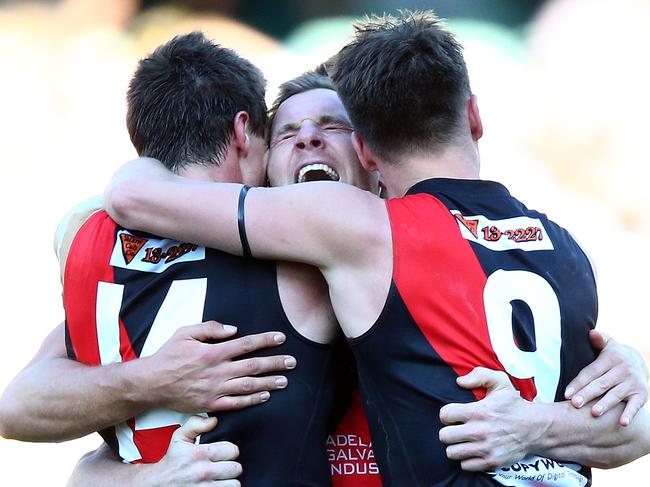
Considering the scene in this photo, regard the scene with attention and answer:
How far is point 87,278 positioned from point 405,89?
1.20m

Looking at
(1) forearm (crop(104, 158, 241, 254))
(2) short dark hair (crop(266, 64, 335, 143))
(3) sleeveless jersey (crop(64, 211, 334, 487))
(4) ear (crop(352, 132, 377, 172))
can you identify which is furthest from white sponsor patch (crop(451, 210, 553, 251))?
(2) short dark hair (crop(266, 64, 335, 143))

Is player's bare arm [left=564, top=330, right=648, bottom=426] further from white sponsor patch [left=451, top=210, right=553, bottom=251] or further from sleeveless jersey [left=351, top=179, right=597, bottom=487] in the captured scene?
white sponsor patch [left=451, top=210, right=553, bottom=251]

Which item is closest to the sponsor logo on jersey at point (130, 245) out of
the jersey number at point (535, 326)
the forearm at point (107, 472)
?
the forearm at point (107, 472)

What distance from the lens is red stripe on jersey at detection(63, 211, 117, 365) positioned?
3.13 meters

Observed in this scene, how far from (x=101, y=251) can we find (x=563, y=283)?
1.48 metres

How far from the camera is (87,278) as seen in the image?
124 inches

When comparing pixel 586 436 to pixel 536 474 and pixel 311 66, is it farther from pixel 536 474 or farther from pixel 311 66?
pixel 311 66

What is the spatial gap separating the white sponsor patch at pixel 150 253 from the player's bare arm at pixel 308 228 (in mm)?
106

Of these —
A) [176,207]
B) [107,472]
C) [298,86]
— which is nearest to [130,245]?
[176,207]

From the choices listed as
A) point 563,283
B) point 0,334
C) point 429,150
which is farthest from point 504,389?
point 0,334

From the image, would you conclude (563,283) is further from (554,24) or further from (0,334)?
(554,24)

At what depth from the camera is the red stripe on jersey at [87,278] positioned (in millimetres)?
3133

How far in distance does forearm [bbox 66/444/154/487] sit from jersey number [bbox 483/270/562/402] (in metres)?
1.13

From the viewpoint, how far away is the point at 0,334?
9352mm
